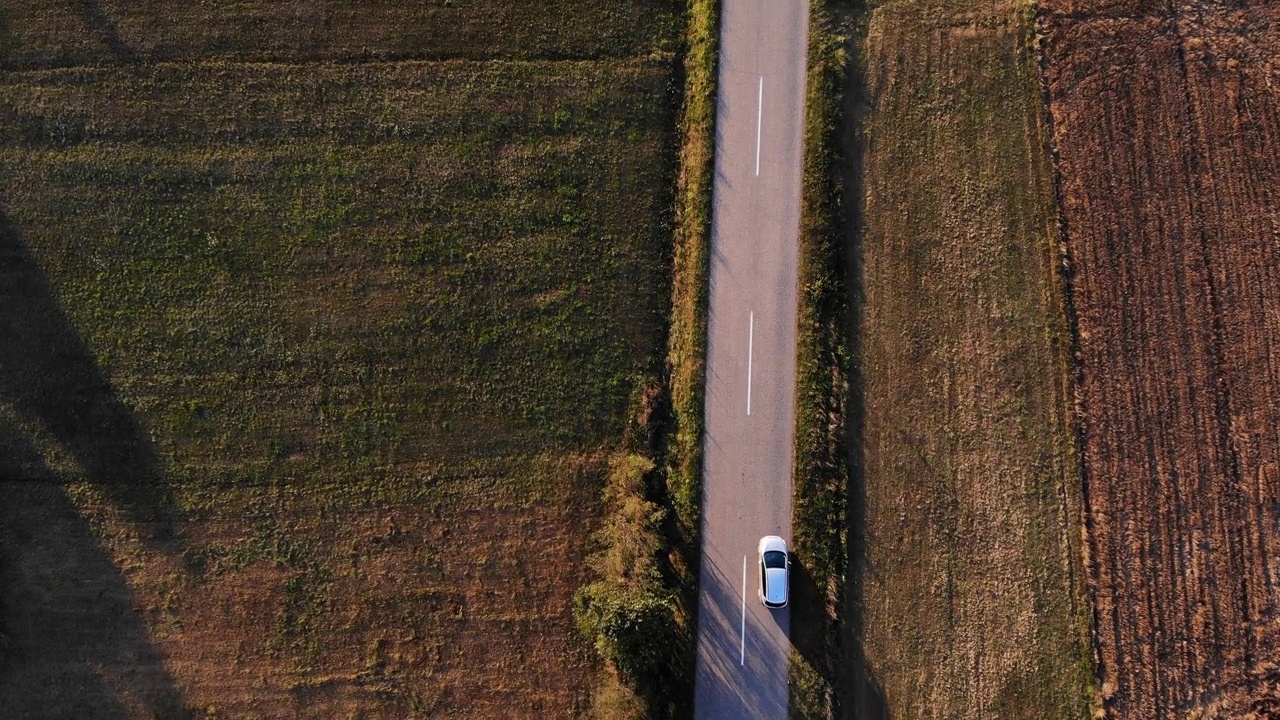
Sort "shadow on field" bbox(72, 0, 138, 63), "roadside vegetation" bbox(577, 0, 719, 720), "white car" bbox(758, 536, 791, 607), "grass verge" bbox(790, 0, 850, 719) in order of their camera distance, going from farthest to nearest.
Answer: "shadow on field" bbox(72, 0, 138, 63)
"grass verge" bbox(790, 0, 850, 719)
"white car" bbox(758, 536, 791, 607)
"roadside vegetation" bbox(577, 0, 719, 720)

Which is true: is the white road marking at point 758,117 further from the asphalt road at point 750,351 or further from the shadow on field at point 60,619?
the shadow on field at point 60,619

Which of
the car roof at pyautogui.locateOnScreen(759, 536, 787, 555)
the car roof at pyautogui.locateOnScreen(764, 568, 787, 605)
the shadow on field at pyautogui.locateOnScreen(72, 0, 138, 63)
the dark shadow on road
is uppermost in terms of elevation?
the shadow on field at pyautogui.locateOnScreen(72, 0, 138, 63)

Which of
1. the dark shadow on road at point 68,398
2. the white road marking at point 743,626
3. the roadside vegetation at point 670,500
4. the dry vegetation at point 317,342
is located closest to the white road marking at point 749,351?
the roadside vegetation at point 670,500

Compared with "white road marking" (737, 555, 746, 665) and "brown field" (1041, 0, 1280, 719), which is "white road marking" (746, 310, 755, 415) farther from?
"brown field" (1041, 0, 1280, 719)

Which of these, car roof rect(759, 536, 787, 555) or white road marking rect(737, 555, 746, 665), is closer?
car roof rect(759, 536, 787, 555)

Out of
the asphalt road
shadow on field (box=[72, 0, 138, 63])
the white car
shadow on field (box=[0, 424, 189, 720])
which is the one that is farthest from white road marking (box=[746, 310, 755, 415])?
shadow on field (box=[72, 0, 138, 63])

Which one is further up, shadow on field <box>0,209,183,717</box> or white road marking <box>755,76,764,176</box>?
white road marking <box>755,76,764,176</box>
